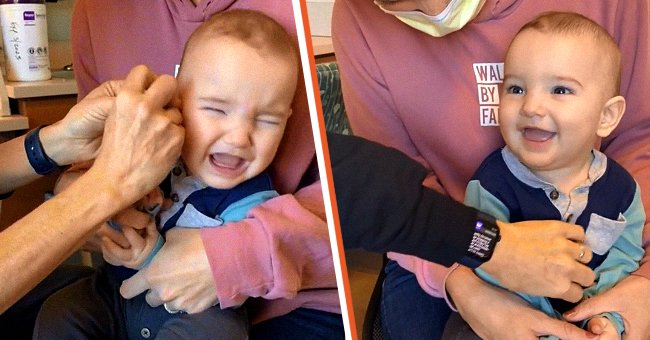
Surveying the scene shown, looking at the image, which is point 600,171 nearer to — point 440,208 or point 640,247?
point 640,247

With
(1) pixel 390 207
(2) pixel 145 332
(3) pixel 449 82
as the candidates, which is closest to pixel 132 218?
(2) pixel 145 332

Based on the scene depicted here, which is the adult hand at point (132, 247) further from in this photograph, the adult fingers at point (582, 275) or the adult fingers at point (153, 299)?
the adult fingers at point (582, 275)

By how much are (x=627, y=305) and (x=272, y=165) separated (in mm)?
409

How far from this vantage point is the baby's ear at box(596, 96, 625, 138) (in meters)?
0.68

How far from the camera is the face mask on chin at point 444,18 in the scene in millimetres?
672

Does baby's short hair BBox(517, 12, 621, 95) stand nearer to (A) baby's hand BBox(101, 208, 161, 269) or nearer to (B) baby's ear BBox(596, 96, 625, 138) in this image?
(B) baby's ear BBox(596, 96, 625, 138)

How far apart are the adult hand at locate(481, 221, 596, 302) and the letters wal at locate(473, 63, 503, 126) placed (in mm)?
125

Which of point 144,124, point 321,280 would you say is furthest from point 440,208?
point 144,124

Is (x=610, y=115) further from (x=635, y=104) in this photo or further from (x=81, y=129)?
(x=81, y=129)

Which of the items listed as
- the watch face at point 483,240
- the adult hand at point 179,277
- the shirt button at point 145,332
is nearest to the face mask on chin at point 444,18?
the watch face at point 483,240

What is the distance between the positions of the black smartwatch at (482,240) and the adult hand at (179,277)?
27 centimetres

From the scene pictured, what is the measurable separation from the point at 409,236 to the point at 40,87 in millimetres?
385

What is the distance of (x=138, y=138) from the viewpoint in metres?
0.58

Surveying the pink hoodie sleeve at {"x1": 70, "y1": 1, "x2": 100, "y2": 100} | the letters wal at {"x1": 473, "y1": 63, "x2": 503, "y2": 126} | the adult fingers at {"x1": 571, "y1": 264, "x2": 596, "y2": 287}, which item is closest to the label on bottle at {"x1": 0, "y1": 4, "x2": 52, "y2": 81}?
the pink hoodie sleeve at {"x1": 70, "y1": 1, "x2": 100, "y2": 100}
